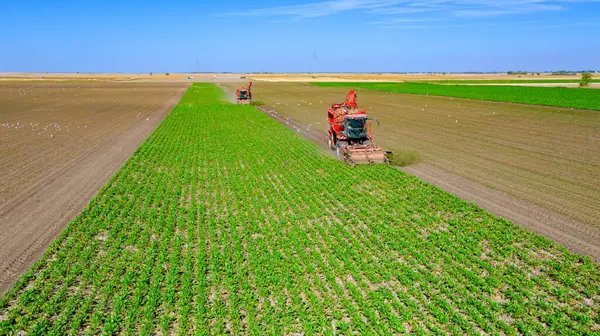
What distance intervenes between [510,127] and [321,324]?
32016 mm

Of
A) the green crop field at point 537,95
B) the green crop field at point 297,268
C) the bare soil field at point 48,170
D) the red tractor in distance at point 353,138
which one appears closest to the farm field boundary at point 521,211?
the green crop field at point 297,268

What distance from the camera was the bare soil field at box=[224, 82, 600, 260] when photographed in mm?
14078

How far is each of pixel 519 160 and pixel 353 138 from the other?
9434 mm

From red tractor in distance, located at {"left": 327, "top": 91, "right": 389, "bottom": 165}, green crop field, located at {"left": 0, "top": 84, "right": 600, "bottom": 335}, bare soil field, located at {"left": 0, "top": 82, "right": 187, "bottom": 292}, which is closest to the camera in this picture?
green crop field, located at {"left": 0, "top": 84, "right": 600, "bottom": 335}

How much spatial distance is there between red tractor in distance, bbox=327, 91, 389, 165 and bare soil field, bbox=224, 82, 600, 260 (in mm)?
2153

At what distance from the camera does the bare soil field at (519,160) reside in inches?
554

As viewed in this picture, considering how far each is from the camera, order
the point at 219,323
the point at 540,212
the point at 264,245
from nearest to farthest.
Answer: the point at 219,323 < the point at 264,245 < the point at 540,212

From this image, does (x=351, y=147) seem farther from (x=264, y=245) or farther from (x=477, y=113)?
(x=477, y=113)

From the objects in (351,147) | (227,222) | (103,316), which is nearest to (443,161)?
(351,147)

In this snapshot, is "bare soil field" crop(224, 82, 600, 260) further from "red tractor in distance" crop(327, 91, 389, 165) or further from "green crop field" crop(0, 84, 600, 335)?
"red tractor in distance" crop(327, 91, 389, 165)

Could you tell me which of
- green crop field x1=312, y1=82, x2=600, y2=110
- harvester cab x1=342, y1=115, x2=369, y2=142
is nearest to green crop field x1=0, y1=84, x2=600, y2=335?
harvester cab x1=342, y1=115, x2=369, y2=142

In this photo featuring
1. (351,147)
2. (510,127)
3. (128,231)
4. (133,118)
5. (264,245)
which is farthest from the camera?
(133,118)

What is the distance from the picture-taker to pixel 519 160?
875 inches

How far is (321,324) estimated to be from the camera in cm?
831
